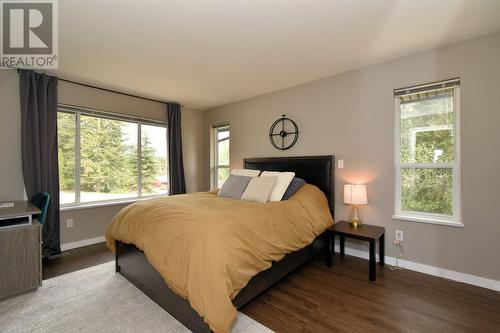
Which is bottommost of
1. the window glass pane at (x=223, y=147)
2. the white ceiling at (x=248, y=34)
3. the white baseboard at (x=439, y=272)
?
the white baseboard at (x=439, y=272)

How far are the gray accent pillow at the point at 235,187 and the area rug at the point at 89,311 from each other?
4.60ft

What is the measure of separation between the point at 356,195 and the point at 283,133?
151 centimetres

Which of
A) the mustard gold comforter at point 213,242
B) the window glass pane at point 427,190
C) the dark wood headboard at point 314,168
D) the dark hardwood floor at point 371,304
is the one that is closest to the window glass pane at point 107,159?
the dark hardwood floor at point 371,304

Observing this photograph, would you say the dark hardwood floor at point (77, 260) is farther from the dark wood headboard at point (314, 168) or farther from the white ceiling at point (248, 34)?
the dark wood headboard at point (314, 168)

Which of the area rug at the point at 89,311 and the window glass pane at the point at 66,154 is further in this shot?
the window glass pane at the point at 66,154

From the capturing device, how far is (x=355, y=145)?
2.98 m

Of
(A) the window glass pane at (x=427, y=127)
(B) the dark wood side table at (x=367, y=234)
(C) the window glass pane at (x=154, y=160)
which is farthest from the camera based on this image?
(C) the window glass pane at (x=154, y=160)

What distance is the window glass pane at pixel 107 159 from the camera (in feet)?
11.5

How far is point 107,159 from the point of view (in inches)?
147

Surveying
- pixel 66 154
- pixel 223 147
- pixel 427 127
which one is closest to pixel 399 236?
pixel 427 127

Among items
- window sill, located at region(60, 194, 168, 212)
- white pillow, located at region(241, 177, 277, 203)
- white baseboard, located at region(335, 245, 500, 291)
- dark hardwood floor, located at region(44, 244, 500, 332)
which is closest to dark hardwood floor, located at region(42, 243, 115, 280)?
dark hardwood floor, located at region(44, 244, 500, 332)

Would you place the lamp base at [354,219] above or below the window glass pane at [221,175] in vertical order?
below

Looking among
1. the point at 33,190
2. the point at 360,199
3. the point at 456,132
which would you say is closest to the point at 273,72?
the point at 360,199

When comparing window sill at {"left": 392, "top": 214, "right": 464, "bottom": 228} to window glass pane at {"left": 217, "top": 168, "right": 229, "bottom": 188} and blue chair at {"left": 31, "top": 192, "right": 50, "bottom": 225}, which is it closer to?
window glass pane at {"left": 217, "top": 168, "right": 229, "bottom": 188}
